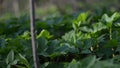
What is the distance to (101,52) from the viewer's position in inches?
81.4

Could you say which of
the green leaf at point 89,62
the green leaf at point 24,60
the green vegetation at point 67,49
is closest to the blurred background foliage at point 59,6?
the green vegetation at point 67,49

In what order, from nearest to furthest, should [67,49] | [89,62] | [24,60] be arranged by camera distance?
1. [89,62]
2. [24,60]
3. [67,49]

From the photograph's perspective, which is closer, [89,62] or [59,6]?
[89,62]

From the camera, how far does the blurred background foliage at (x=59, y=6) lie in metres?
8.36

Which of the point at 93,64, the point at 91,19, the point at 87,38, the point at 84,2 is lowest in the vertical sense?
the point at 93,64

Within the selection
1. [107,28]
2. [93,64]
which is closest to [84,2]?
[107,28]

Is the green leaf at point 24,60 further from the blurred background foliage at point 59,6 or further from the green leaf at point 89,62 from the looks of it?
the blurred background foliage at point 59,6

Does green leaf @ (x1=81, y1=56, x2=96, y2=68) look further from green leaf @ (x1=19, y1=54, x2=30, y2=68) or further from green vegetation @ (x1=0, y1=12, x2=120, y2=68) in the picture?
green leaf @ (x1=19, y1=54, x2=30, y2=68)

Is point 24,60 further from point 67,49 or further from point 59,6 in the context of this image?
point 59,6

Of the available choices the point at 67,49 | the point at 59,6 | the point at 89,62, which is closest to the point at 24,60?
the point at 67,49

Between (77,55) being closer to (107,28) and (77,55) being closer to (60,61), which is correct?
(60,61)

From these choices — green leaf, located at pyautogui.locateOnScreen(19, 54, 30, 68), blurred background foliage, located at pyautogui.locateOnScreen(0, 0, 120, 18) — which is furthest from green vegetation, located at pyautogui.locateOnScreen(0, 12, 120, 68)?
blurred background foliage, located at pyautogui.locateOnScreen(0, 0, 120, 18)

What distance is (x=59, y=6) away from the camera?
28.9 feet

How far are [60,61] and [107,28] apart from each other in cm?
49
